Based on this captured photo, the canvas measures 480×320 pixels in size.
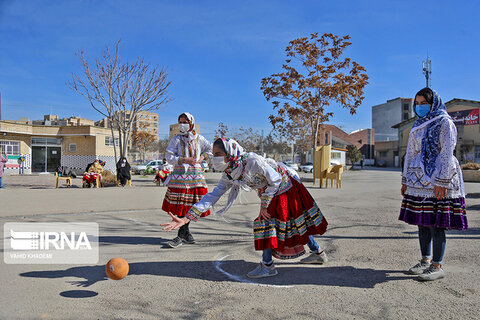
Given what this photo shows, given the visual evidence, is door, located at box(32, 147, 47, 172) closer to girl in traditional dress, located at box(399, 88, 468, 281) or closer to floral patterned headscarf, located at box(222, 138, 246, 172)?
floral patterned headscarf, located at box(222, 138, 246, 172)

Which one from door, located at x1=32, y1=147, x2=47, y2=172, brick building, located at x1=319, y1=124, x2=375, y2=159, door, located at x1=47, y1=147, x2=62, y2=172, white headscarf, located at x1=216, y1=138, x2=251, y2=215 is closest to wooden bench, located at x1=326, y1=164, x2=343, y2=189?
white headscarf, located at x1=216, y1=138, x2=251, y2=215

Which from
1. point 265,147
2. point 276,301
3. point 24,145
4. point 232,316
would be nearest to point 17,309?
point 232,316

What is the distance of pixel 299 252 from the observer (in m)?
3.75

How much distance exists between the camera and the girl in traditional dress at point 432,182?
354 centimetres

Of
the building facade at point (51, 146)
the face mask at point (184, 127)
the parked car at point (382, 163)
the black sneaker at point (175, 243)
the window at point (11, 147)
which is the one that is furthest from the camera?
the parked car at point (382, 163)

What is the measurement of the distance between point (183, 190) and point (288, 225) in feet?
6.64

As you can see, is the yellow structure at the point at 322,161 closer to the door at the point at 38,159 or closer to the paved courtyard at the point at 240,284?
the paved courtyard at the point at 240,284

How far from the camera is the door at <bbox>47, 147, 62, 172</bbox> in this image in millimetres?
32406

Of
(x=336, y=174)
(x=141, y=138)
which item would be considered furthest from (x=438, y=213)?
(x=141, y=138)

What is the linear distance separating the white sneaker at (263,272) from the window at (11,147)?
31939 mm

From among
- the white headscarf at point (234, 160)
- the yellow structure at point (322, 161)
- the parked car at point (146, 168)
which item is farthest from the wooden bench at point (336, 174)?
the parked car at point (146, 168)

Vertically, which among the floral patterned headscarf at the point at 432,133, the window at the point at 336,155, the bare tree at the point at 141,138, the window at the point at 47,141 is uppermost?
the bare tree at the point at 141,138

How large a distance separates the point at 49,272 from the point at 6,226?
3.44m

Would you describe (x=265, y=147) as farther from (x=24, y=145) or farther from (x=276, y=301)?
(x=276, y=301)
